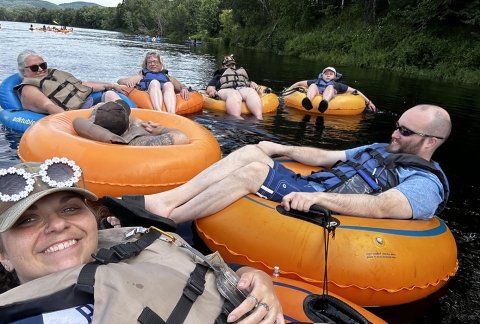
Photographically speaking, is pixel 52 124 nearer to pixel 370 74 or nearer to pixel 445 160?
pixel 445 160

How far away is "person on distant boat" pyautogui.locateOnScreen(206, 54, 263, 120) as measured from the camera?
7.44 m

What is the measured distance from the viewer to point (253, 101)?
7.48 metres

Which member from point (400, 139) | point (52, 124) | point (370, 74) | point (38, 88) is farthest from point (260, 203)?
point (370, 74)

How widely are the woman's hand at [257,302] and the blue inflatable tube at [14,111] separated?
453 cm

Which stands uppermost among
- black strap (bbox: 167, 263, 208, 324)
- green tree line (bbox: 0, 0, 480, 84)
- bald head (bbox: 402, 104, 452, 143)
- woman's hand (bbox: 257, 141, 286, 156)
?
green tree line (bbox: 0, 0, 480, 84)

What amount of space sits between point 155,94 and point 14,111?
2112 millimetres

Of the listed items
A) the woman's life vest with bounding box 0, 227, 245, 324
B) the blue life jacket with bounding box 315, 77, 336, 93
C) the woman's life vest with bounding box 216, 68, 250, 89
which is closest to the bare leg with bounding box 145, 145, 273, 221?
the woman's life vest with bounding box 0, 227, 245, 324

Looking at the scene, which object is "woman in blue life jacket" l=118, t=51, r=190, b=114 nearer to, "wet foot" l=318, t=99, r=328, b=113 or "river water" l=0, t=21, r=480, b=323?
"river water" l=0, t=21, r=480, b=323

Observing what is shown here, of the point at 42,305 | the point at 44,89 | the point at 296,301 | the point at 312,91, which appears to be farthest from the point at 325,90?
the point at 42,305

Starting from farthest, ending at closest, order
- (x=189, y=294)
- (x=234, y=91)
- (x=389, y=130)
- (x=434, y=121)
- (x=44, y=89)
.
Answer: (x=234, y=91) → (x=389, y=130) → (x=44, y=89) → (x=434, y=121) → (x=189, y=294)

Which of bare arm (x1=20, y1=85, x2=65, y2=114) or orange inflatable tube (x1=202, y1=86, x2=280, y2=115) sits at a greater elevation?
bare arm (x1=20, y1=85, x2=65, y2=114)

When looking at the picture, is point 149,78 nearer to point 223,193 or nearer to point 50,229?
point 223,193

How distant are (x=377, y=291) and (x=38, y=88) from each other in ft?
15.5

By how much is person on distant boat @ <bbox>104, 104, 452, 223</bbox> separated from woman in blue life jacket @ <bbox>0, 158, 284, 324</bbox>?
1.02 metres
